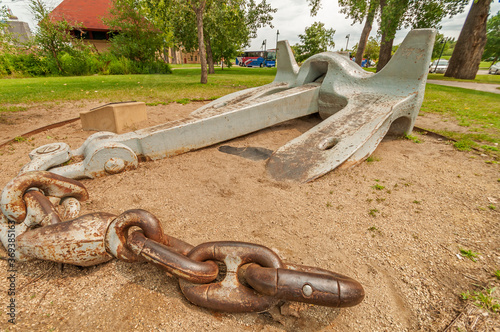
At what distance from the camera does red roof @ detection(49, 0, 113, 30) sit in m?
24.7

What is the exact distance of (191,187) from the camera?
237cm

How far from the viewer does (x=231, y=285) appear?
1.08 metres

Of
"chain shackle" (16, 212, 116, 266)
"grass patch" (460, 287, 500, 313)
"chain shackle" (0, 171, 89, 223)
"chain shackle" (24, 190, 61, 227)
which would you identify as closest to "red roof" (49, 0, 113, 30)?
"chain shackle" (0, 171, 89, 223)

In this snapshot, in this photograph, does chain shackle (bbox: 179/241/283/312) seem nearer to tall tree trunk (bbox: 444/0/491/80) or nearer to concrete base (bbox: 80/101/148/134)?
concrete base (bbox: 80/101/148/134)

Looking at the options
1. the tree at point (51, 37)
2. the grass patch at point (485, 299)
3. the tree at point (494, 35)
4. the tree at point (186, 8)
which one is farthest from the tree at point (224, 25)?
the tree at point (494, 35)

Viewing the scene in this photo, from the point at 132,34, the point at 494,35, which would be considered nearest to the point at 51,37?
the point at 132,34

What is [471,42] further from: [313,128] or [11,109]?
[11,109]

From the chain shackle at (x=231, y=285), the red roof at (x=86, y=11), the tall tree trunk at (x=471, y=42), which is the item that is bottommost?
the chain shackle at (x=231, y=285)

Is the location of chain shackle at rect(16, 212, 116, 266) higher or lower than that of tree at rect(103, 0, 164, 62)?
lower

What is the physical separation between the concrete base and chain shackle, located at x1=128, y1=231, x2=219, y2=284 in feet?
11.7

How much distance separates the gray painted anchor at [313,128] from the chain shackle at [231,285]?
1488 mm

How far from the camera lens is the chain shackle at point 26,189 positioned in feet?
4.17

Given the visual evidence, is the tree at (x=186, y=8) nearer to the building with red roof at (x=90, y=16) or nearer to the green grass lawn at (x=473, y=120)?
the green grass lawn at (x=473, y=120)

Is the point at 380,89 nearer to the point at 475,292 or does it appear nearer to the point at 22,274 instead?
the point at 475,292
